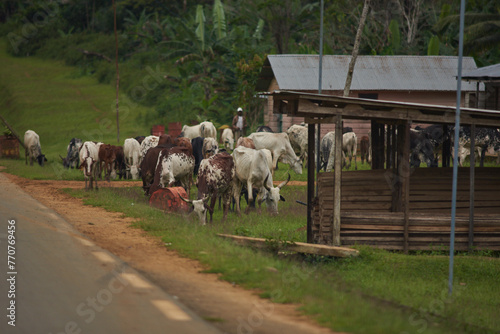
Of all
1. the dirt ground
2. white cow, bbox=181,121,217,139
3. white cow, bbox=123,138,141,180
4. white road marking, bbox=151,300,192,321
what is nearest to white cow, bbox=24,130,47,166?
white cow, bbox=181,121,217,139

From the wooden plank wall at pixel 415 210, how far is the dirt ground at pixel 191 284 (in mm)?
3903

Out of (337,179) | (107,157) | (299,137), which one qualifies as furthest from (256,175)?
(299,137)

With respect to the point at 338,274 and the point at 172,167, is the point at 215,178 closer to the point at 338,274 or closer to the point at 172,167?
the point at 172,167

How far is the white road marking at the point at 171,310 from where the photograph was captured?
24.0 feet

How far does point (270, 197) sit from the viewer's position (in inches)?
645

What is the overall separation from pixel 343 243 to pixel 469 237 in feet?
8.86

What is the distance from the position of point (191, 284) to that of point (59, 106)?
39541 mm

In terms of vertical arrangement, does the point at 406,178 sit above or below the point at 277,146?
below

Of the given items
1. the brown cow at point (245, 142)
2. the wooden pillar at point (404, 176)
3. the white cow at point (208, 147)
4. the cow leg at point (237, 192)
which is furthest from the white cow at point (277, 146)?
the wooden pillar at point (404, 176)

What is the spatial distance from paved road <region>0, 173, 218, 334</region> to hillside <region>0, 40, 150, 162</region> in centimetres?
2113

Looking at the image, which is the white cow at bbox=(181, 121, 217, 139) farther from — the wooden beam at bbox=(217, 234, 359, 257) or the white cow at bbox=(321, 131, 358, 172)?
the wooden beam at bbox=(217, 234, 359, 257)

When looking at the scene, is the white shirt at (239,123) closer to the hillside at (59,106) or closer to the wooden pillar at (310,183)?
the hillside at (59,106)

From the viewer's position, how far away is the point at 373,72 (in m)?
32.8

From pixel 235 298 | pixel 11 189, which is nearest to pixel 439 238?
pixel 235 298
